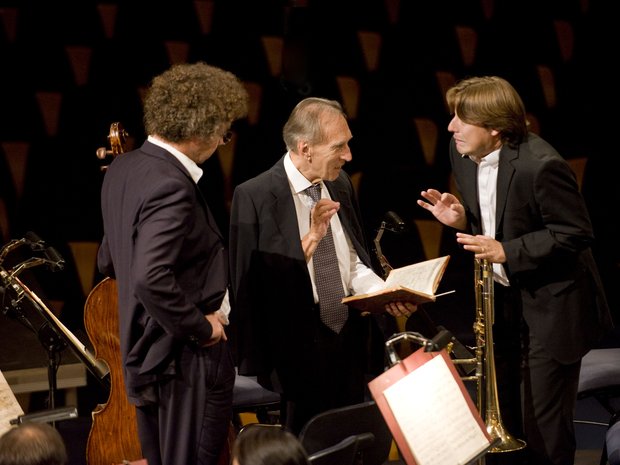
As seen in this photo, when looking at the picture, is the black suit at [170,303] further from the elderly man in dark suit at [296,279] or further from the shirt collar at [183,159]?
the elderly man in dark suit at [296,279]

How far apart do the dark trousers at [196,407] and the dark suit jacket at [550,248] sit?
109 cm

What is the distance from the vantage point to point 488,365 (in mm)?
3098

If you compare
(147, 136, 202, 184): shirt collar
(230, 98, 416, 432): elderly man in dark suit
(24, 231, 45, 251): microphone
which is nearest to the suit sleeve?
(230, 98, 416, 432): elderly man in dark suit

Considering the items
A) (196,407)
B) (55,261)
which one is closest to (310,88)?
(55,261)

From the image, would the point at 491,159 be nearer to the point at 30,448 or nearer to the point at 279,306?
the point at 279,306

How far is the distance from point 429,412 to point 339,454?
0.26 metres

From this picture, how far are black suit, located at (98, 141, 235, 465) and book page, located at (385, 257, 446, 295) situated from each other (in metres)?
0.68

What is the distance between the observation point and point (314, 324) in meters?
3.03

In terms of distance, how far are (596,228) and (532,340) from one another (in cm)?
280

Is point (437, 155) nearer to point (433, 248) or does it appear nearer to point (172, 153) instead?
point (433, 248)

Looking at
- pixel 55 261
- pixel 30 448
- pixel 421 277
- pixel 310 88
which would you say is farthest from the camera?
pixel 310 88

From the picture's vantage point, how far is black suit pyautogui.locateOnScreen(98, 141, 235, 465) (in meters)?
2.33

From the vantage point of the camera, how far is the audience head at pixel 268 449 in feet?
6.08

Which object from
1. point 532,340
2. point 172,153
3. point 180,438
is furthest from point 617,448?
point 172,153
